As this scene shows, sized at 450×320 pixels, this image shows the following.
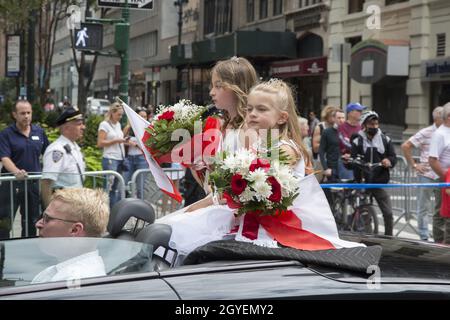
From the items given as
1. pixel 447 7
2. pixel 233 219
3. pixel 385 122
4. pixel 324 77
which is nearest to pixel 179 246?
pixel 233 219

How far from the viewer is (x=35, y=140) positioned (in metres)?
8.97

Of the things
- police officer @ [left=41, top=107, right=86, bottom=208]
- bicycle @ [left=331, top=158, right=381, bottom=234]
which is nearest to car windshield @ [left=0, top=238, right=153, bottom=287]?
police officer @ [left=41, top=107, right=86, bottom=208]

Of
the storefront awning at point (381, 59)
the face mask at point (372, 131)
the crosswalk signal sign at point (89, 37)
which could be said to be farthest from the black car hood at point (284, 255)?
the storefront awning at point (381, 59)

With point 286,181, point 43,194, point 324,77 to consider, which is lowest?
point 43,194

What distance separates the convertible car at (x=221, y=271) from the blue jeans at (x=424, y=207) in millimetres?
6479

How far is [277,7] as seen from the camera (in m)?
37.0

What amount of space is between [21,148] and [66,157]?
83 cm

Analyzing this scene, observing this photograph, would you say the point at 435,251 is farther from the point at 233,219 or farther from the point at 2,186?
the point at 2,186

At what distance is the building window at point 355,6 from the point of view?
30.8 m

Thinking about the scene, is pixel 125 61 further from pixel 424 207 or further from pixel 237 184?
pixel 237 184
